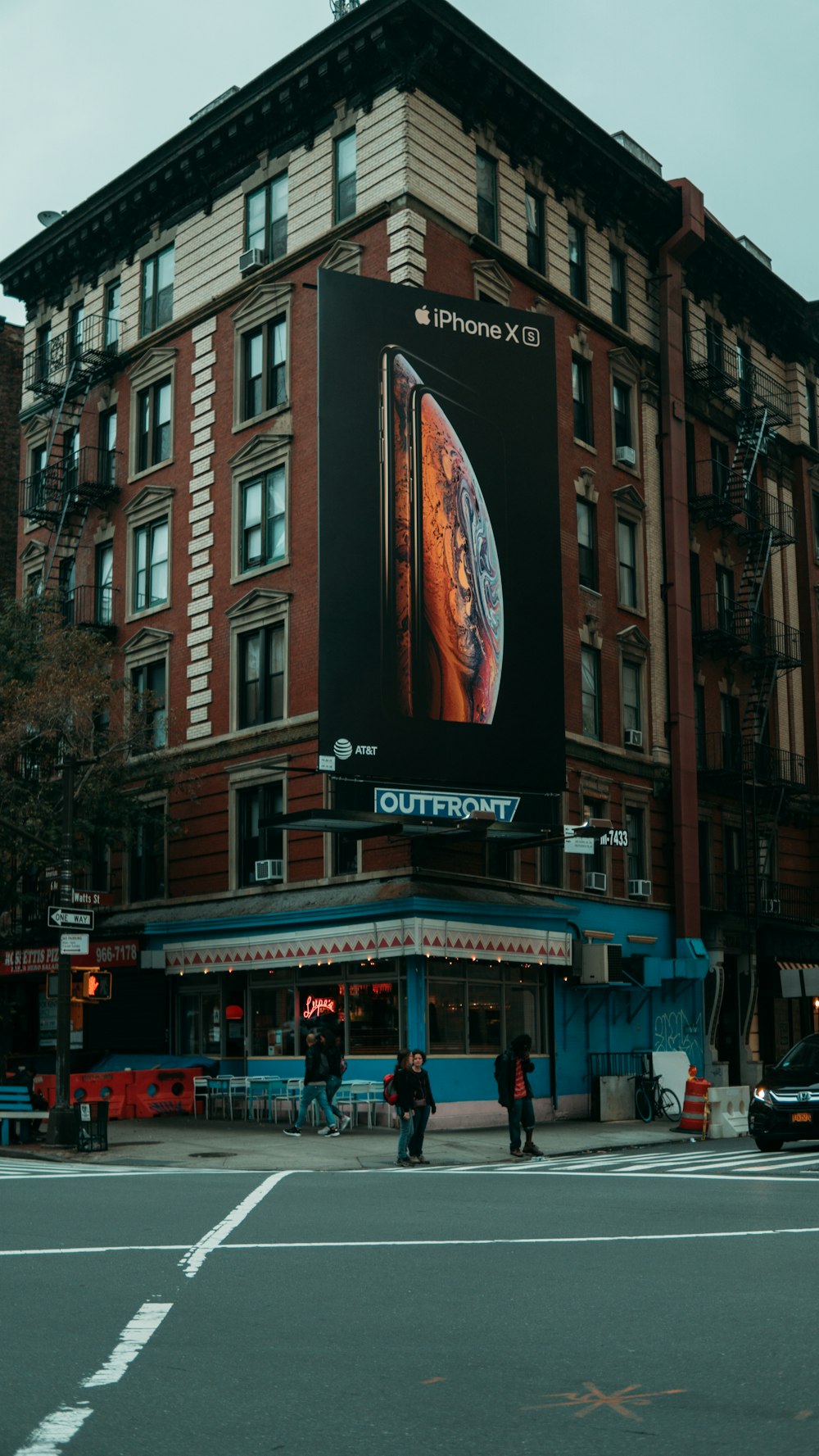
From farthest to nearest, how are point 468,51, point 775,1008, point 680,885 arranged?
1. point 775,1008
2. point 680,885
3. point 468,51

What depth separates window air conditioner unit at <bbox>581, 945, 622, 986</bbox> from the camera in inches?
1260

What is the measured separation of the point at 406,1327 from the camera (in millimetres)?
8117

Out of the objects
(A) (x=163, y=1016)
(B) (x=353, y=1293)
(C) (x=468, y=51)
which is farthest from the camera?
(A) (x=163, y=1016)

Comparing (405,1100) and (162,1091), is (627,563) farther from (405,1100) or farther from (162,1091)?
(405,1100)

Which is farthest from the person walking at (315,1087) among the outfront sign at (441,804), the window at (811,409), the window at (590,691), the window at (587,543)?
the window at (811,409)

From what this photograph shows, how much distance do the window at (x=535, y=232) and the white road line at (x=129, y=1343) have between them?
30.8 m

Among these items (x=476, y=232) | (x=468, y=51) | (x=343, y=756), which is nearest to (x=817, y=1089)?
(x=343, y=756)

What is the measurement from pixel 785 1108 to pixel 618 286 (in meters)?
23.7

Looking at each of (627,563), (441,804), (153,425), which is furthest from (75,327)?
(441,804)

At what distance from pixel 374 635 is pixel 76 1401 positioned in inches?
913

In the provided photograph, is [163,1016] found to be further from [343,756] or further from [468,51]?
[468,51]

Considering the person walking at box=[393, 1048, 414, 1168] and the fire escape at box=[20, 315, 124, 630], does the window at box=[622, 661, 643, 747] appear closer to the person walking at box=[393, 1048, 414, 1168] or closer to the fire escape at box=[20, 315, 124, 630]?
the fire escape at box=[20, 315, 124, 630]

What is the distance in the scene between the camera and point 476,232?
33.3 metres

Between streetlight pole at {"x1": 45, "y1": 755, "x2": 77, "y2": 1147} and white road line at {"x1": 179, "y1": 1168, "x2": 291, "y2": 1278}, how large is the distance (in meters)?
7.98
